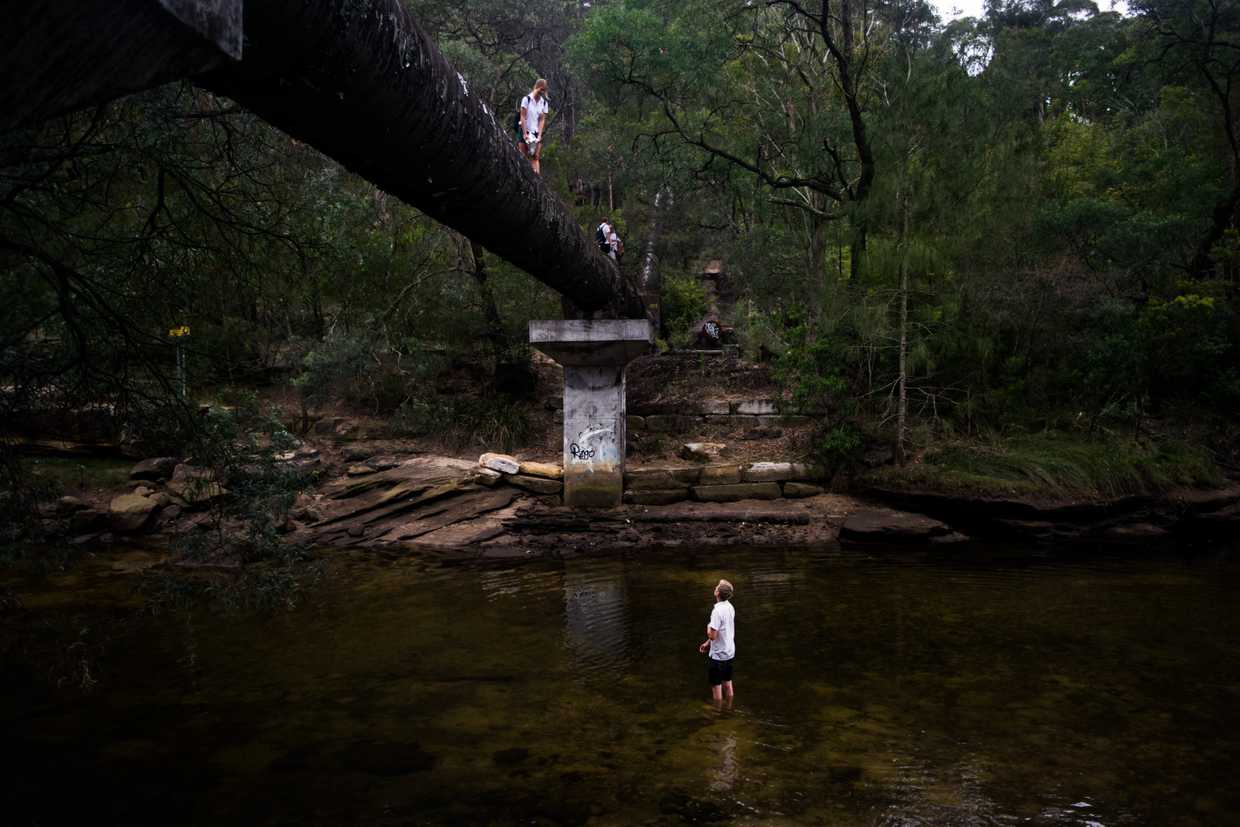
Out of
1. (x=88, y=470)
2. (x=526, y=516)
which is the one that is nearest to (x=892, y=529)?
(x=526, y=516)

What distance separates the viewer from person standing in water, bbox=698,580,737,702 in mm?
6953

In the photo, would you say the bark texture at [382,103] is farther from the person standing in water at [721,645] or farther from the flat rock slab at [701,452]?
the flat rock slab at [701,452]

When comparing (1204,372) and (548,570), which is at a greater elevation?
(1204,372)

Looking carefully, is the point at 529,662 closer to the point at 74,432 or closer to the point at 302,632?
the point at 302,632

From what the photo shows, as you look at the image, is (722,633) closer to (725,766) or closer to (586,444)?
(725,766)

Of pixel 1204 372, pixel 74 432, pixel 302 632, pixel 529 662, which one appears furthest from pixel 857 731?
pixel 74 432

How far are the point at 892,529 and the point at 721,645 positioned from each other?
749 cm

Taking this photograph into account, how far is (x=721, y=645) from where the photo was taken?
6.98 m

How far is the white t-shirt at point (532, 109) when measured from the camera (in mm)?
8695

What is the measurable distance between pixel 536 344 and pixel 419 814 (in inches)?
384

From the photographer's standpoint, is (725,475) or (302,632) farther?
(725,475)

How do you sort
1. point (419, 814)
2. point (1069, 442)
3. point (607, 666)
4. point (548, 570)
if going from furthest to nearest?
point (1069, 442) < point (548, 570) < point (607, 666) < point (419, 814)

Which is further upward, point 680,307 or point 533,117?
point 533,117

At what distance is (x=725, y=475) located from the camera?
15766 mm
